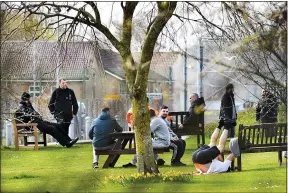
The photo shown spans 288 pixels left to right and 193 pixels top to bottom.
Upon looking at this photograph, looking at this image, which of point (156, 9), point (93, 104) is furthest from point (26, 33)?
point (93, 104)

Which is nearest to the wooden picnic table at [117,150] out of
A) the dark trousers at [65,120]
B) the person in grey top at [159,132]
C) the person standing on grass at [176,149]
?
the person in grey top at [159,132]

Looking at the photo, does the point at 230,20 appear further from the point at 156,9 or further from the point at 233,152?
the point at 233,152

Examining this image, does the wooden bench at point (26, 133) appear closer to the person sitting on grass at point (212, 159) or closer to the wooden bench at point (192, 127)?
the wooden bench at point (192, 127)

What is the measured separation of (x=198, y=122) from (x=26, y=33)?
4972mm

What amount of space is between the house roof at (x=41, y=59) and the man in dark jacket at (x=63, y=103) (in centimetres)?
25

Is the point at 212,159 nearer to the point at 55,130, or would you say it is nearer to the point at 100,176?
the point at 100,176

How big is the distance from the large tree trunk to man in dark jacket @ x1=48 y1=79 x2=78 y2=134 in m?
3.91

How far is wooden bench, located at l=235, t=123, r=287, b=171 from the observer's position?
10.4 metres

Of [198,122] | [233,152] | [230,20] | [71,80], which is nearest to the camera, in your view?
[230,20]

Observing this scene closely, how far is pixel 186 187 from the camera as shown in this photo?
8.83 meters

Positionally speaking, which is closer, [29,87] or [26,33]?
[26,33]

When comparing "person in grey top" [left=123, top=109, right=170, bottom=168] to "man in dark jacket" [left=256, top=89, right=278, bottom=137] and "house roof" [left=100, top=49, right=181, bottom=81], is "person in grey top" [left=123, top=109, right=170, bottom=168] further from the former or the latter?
"man in dark jacket" [left=256, top=89, right=278, bottom=137]

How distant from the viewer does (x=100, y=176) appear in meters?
10.0

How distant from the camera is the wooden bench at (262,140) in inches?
408
